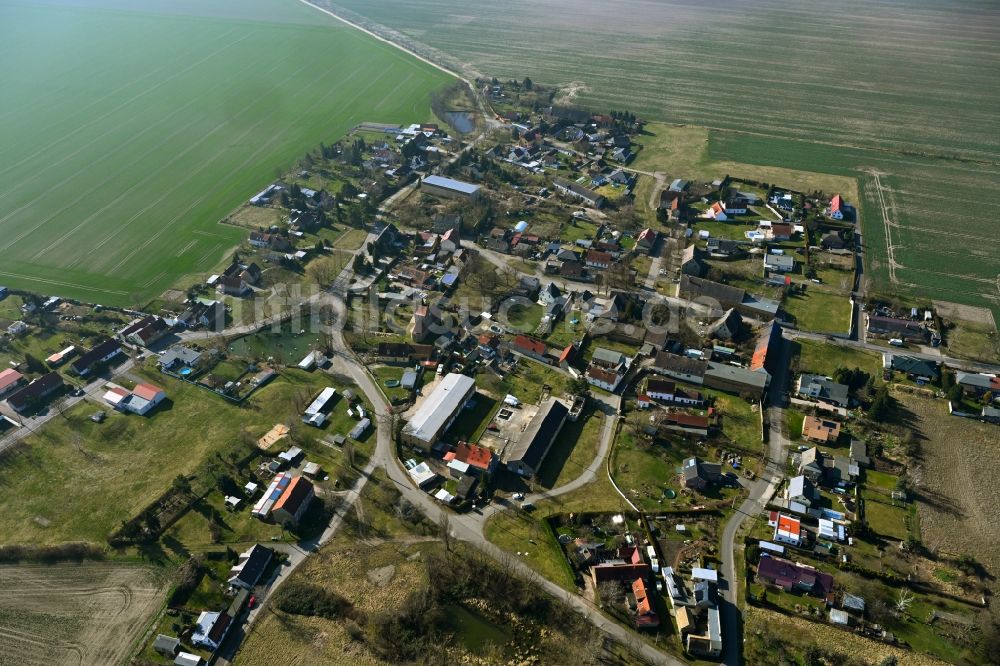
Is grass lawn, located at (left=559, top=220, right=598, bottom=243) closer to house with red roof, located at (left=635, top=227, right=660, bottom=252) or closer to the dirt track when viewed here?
house with red roof, located at (left=635, top=227, right=660, bottom=252)

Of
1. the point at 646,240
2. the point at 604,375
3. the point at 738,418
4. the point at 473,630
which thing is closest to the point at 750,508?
the point at 738,418

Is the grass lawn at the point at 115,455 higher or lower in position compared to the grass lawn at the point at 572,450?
lower

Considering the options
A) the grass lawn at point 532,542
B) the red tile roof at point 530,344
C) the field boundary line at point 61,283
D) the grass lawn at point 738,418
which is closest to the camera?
the grass lawn at point 532,542

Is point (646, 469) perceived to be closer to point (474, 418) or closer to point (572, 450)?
point (572, 450)

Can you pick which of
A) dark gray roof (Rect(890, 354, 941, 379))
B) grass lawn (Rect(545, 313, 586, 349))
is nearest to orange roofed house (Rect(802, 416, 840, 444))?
dark gray roof (Rect(890, 354, 941, 379))

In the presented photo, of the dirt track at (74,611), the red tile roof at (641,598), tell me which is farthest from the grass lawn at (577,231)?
the dirt track at (74,611)

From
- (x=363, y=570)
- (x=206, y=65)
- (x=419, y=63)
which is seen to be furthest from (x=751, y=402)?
(x=206, y=65)

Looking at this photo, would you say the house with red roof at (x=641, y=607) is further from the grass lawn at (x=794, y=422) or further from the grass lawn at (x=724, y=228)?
the grass lawn at (x=724, y=228)
